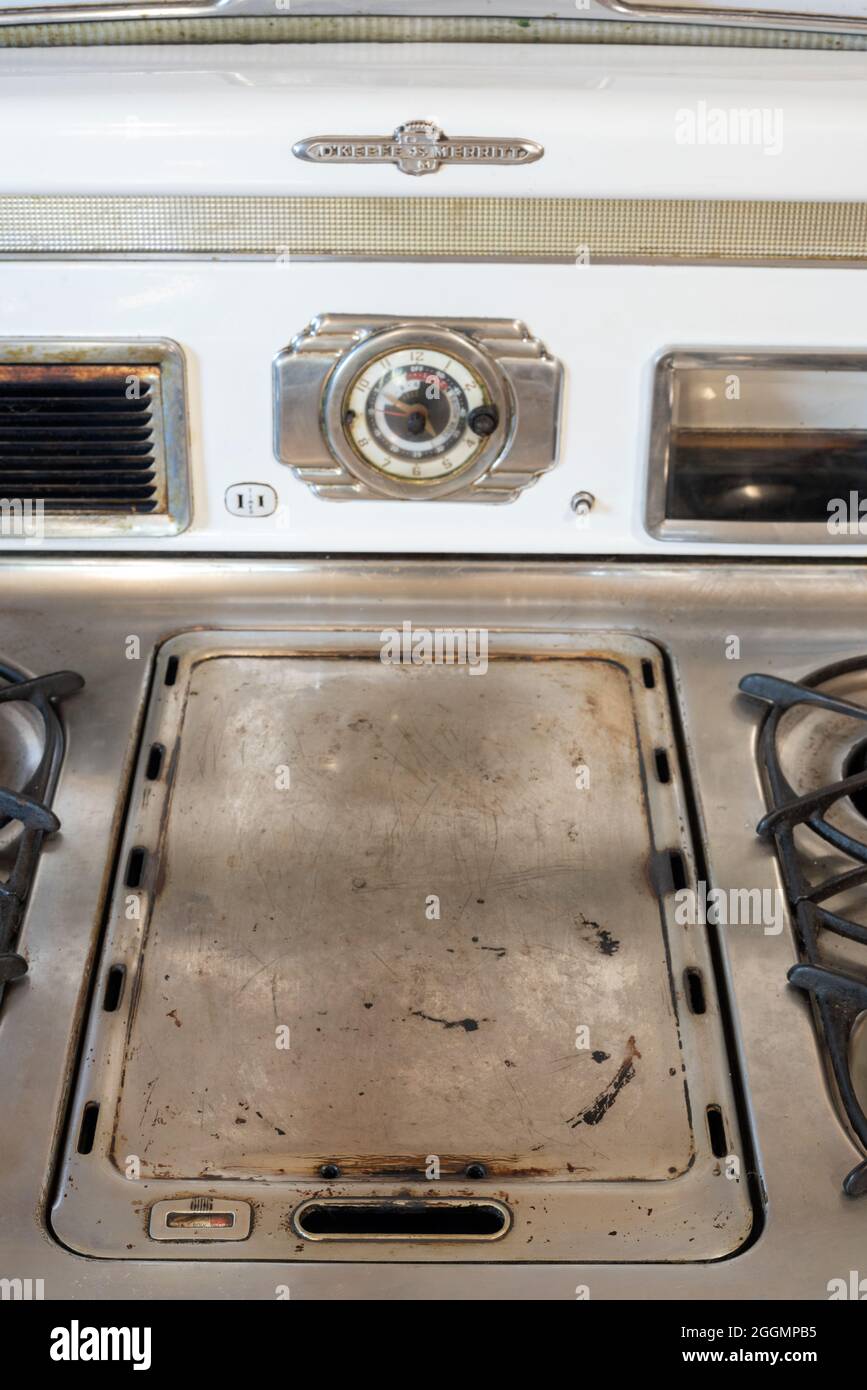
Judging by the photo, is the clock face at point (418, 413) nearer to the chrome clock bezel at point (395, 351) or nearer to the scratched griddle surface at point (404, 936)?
the chrome clock bezel at point (395, 351)

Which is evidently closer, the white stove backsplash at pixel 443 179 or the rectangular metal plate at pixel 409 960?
the rectangular metal plate at pixel 409 960

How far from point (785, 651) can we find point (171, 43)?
2.27ft

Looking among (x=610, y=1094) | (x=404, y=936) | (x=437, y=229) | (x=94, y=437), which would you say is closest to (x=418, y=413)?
(x=437, y=229)

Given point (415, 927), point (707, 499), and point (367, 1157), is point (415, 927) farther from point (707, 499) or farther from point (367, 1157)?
point (707, 499)

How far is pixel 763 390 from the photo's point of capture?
107 cm

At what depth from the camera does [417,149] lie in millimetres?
976

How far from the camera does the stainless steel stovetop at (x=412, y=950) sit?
2.48ft

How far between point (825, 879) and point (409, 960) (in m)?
0.30

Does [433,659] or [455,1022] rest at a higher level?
[433,659]

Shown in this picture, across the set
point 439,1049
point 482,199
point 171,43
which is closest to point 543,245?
point 482,199

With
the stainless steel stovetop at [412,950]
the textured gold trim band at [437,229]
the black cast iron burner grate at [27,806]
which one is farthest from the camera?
the textured gold trim band at [437,229]

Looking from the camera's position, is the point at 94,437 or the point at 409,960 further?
the point at 94,437

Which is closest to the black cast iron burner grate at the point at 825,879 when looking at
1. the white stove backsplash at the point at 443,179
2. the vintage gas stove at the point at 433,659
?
the vintage gas stove at the point at 433,659

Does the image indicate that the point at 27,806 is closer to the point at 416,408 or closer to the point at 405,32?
the point at 416,408
